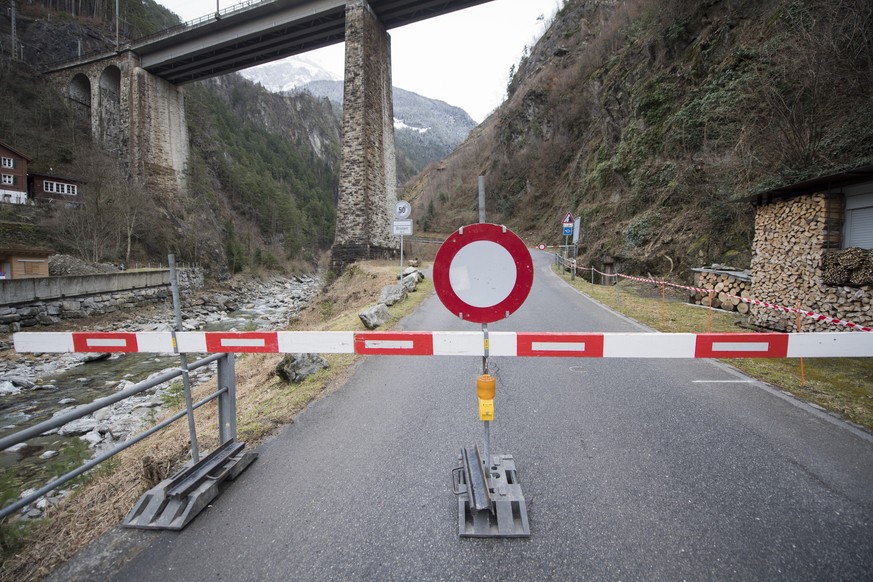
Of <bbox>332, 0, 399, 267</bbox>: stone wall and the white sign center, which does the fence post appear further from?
<bbox>332, 0, 399, 267</bbox>: stone wall

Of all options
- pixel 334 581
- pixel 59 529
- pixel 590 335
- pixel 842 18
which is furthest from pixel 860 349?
pixel 842 18

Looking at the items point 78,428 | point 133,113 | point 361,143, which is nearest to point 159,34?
point 133,113

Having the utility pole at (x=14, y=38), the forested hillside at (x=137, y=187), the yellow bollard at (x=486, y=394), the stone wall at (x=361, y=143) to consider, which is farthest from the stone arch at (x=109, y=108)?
the yellow bollard at (x=486, y=394)

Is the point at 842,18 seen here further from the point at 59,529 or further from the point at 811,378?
the point at 59,529

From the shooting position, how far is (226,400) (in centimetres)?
315

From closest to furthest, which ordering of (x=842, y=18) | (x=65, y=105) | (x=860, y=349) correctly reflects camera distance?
(x=860, y=349), (x=842, y=18), (x=65, y=105)

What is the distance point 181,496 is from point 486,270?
2.43m

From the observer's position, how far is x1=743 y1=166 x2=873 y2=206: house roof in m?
5.61

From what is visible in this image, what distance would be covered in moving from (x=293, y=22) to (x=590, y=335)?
115ft

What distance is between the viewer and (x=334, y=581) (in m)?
1.87

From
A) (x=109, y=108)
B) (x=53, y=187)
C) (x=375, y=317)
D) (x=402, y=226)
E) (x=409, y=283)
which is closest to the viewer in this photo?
(x=375, y=317)

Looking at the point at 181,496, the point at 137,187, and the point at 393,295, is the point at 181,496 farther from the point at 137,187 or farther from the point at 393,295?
the point at 137,187

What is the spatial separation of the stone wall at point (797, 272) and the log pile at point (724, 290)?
815mm

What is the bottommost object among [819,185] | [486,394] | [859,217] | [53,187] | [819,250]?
[486,394]
